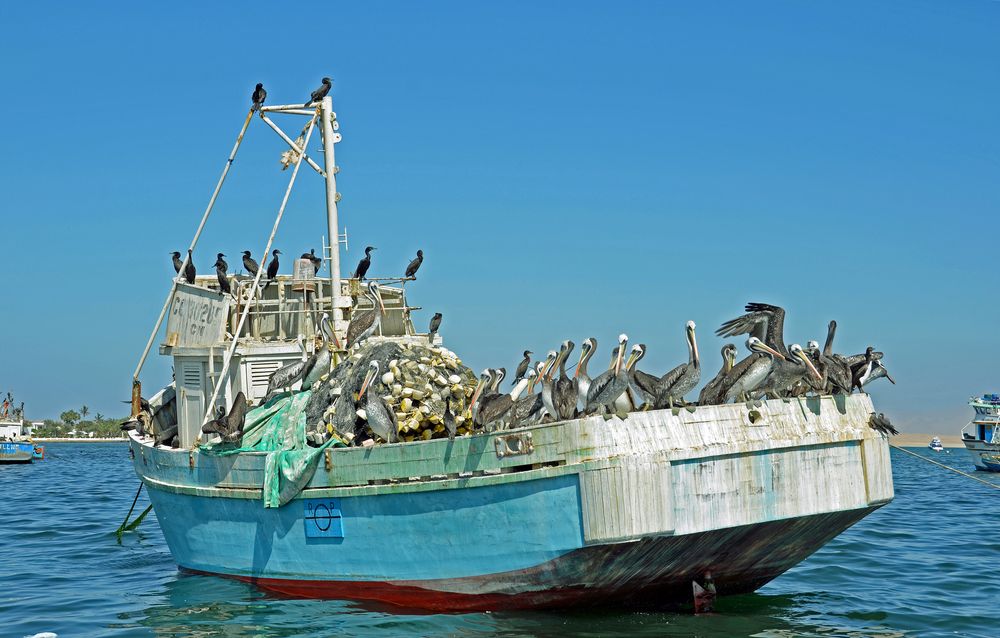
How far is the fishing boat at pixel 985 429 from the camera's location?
162ft

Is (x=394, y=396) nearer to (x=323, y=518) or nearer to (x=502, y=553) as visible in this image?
(x=323, y=518)

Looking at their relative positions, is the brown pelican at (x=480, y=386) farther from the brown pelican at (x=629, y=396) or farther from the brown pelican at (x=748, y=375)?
the brown pelican at (x=748, y=375)

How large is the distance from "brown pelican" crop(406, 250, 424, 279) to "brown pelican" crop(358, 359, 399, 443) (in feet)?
16.0

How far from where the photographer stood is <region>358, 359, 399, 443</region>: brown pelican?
44.2ft

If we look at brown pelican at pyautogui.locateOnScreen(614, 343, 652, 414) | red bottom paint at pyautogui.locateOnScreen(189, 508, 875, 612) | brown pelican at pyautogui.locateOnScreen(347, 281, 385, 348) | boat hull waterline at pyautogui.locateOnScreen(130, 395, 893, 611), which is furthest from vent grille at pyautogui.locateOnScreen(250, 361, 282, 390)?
brown pelican at pyautogui.locateOnScreen(614, 343, 652, 414)

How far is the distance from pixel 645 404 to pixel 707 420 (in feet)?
2.40

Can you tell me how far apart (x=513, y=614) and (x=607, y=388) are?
315cm

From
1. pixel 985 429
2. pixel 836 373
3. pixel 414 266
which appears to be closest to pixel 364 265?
pixel 414 266

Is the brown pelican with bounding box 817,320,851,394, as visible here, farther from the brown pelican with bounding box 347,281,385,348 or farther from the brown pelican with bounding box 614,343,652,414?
the brown pelican with bounding box 347,281,385,348

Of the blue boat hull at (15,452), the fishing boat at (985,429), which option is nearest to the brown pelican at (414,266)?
the fishing boat at (985,429)

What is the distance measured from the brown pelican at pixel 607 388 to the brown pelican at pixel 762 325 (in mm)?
1867

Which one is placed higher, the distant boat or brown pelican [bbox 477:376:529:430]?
brown pelican [bbox 477:376:529:430]

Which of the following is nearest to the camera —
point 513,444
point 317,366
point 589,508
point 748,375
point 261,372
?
point 589,508

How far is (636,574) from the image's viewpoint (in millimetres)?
12047
